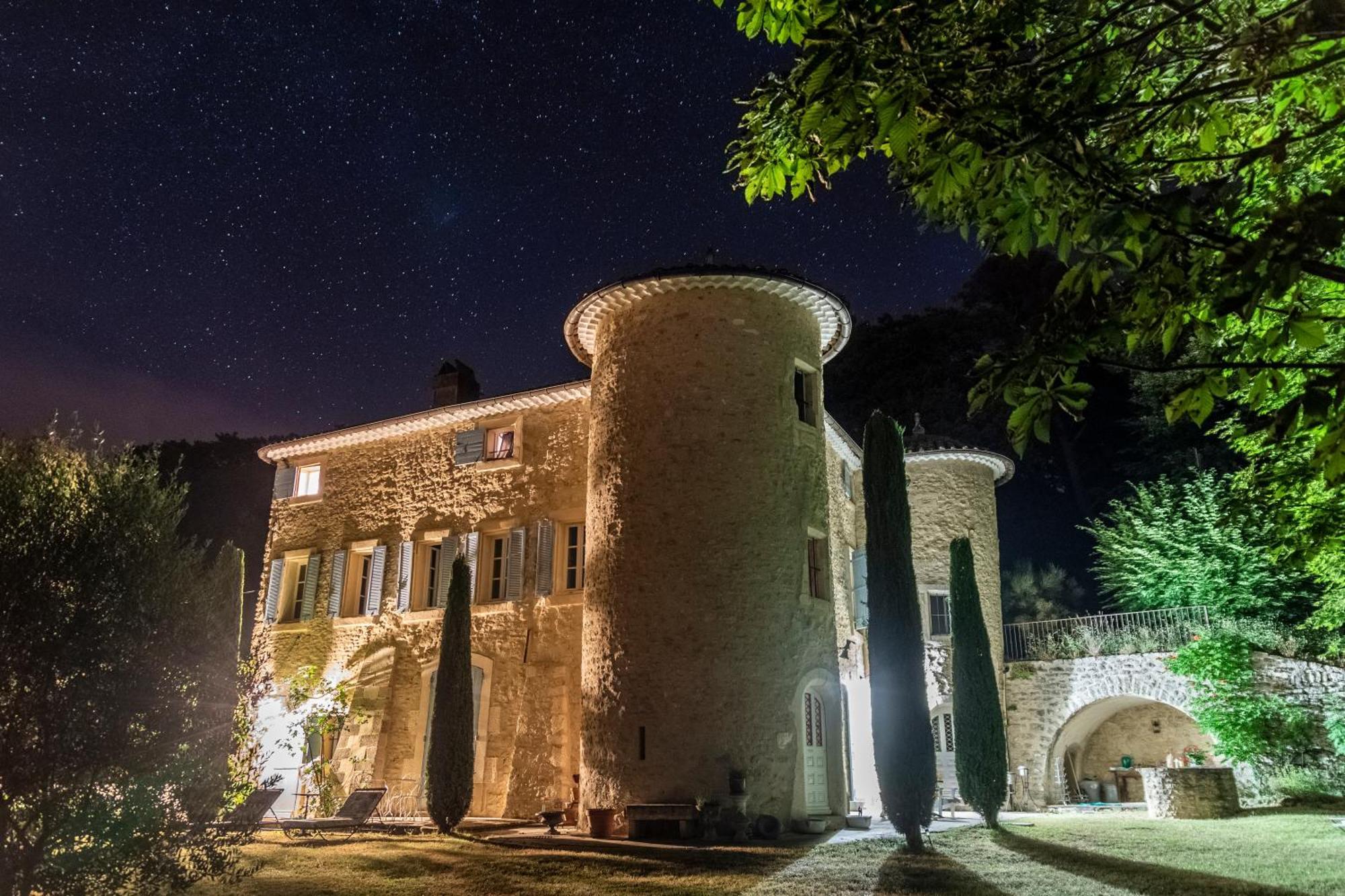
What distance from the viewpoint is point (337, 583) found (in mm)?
19016

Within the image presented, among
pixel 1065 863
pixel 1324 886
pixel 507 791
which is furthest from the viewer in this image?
pixel 507 791

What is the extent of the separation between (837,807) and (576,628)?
17.3 ft

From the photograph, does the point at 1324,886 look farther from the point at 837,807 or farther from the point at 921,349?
the point at 921,349

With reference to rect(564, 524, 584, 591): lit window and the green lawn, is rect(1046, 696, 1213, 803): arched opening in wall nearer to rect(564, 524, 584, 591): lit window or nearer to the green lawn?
the green lawn

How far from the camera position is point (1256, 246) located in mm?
2695

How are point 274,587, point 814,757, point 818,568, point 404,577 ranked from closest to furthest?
point 814,757, point 818,568, point 404,577, point 274,587

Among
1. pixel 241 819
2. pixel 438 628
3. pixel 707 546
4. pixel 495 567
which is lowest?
pixel 241 819

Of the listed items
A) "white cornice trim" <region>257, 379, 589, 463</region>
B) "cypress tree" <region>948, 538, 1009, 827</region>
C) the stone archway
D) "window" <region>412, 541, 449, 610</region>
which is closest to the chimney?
"white cornice trim" <region>257, 379, 589, 463</region>

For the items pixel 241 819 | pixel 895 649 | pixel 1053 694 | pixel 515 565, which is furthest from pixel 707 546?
pixel 1053 694

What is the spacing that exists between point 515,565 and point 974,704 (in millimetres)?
8380

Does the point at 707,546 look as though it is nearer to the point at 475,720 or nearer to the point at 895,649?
the point at 895,649

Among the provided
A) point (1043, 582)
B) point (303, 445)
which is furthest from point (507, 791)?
point (1043, 582)

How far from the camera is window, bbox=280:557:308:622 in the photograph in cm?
1959

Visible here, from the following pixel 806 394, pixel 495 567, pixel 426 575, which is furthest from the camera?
pixel 426 575
